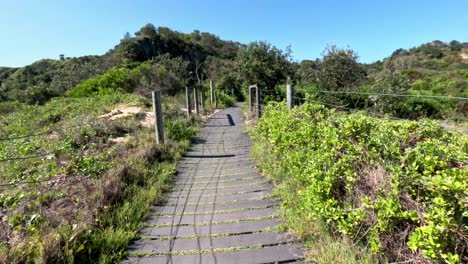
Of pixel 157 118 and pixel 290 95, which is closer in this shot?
pixel 290 95

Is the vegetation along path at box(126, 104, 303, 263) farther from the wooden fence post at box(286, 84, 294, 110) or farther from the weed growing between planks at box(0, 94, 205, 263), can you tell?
the wooden fence post at box(286, 84, 294, 110)

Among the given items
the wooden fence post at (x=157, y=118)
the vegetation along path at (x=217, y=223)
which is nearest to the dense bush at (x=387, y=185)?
the vegetation along path at (x=217, y=223)

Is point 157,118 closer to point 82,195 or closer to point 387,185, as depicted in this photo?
point 82,195

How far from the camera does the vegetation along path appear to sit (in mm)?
2547

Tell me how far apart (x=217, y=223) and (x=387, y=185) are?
1843 millimetres

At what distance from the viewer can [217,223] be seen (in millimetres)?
3143

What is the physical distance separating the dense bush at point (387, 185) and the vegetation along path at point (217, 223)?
400 mm

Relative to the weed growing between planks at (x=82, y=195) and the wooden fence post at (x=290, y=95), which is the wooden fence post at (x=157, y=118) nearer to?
the weed growing between planks at (x=82, y=195)

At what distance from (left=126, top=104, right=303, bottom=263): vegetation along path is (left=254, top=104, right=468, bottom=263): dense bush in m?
0.40

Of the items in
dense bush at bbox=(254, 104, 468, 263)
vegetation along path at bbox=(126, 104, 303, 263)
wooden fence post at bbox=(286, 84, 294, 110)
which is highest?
wooden fence post at bbox=(286, 84, 294, 110)

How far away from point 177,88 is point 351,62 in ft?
37.9

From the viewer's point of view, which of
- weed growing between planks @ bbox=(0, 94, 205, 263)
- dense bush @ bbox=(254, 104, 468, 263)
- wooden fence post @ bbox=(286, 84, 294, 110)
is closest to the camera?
dense bush @ bbox=(254, 104, 468, 263)

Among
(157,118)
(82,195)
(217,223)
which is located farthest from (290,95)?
(82,195)

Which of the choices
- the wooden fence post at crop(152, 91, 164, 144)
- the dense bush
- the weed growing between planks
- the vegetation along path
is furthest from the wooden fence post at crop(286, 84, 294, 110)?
the wooden fence post at crop(152, 91, 164, 144)
